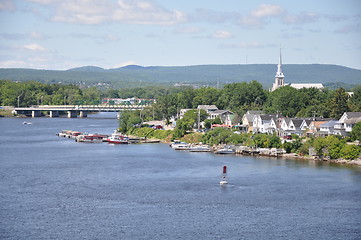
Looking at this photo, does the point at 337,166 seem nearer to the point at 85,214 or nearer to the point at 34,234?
the point at 85,214

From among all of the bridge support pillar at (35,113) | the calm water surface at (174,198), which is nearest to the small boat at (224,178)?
the calm water surface at (174,198)

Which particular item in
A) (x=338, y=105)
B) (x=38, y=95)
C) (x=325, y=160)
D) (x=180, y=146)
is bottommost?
(x=325, y=160)

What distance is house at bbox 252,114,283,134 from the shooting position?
58.2m

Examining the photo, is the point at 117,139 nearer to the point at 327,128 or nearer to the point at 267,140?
the point at 267,140

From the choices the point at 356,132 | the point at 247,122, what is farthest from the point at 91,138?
the point at 356,132

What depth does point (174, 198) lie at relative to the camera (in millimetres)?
32844

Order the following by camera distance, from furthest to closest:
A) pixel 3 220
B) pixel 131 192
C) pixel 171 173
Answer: pixel 171 173, pixel 131 192, pixel 3 220

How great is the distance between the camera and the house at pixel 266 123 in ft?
191

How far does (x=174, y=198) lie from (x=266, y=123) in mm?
28417

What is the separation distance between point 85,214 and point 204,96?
2226 inches

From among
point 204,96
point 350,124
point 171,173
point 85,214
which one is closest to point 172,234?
point 85,214

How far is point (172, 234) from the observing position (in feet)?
87.0

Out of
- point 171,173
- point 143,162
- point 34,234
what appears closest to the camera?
point 34,234

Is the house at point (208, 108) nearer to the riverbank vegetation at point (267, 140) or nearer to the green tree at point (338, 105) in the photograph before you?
the riverbank vegetation at point (267, 140)
